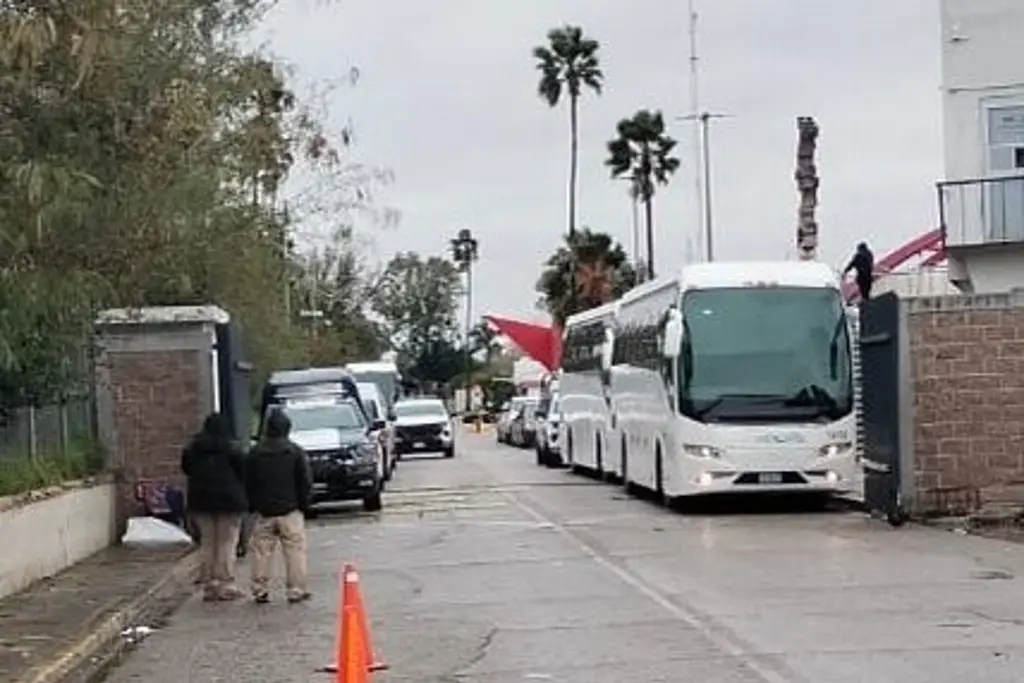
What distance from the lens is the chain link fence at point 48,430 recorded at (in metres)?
22.9

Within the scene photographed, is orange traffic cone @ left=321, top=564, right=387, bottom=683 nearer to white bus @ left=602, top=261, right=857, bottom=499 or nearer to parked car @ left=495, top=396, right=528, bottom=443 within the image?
white bus @ left=602, top=261, right=857, bottom=499

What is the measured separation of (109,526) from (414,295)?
127 m

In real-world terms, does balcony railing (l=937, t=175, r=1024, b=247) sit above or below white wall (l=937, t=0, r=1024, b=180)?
below

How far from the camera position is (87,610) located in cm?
1862

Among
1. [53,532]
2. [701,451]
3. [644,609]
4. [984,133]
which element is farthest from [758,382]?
[644,609]

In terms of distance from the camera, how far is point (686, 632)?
15773 mm

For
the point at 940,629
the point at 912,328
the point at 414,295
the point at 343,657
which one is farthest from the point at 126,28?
the point at 414,295

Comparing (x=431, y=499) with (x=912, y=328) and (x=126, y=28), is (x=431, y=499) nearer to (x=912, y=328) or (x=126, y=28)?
(x=912, y=328)

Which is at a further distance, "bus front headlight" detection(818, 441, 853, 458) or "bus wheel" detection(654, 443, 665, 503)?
"bus wheel" detection(654, 443, 665, 503)

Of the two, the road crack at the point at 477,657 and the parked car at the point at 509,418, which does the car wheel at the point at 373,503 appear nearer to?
the road crack at the point at 477,657

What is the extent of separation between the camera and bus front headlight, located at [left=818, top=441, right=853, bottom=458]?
28.7m

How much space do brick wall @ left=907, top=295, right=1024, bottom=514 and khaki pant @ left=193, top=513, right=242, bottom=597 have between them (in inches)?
384

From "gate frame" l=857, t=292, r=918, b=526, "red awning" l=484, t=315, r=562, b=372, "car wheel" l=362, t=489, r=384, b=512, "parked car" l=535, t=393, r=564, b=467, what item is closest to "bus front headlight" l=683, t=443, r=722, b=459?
"gate frame" l=857, t=292, r=918, b=526

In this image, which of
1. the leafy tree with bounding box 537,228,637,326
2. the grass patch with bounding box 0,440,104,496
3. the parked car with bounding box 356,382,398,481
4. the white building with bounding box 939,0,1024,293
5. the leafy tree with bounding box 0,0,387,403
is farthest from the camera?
the leafy tree with bounding box 537,228,637,326
